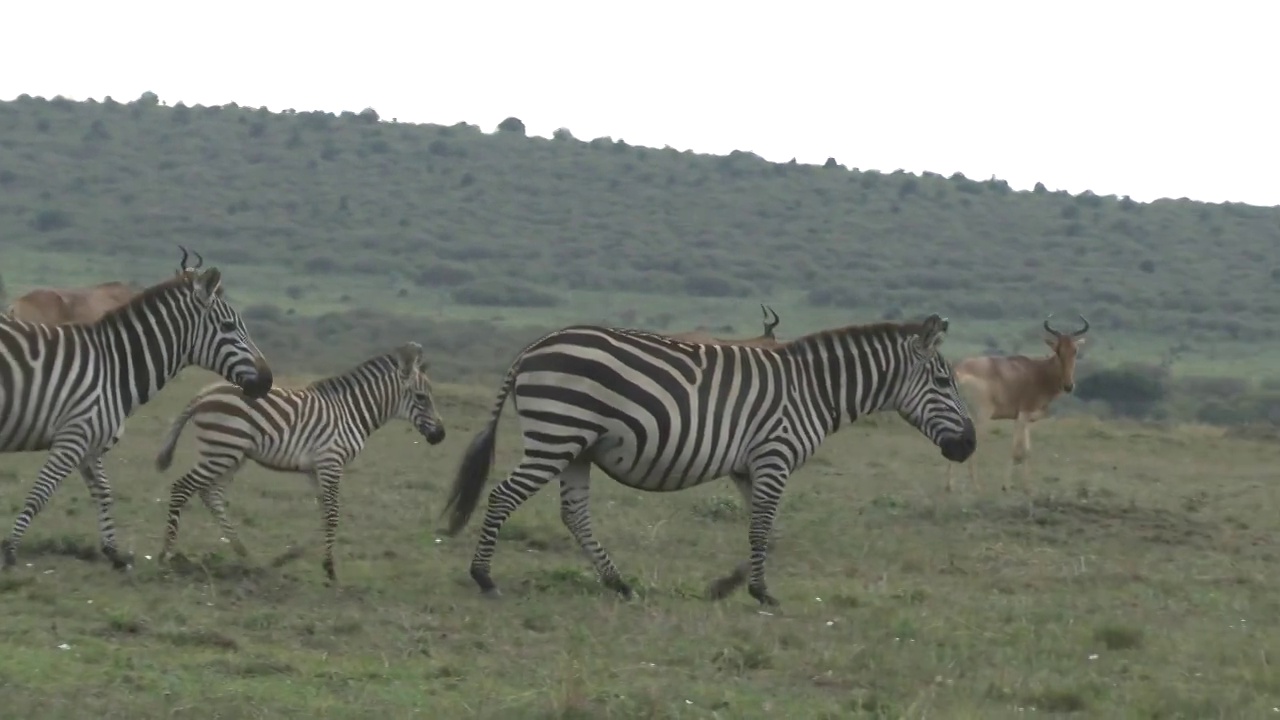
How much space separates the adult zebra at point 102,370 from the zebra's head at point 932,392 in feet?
12.8

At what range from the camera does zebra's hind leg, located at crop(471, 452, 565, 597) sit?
9.78 metres

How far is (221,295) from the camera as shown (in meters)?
10.2

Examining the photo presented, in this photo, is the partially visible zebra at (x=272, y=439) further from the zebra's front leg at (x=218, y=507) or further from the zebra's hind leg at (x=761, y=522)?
the zebra's hind leg at (x=761, y=522)

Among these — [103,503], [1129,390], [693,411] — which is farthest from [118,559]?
[1129,390]

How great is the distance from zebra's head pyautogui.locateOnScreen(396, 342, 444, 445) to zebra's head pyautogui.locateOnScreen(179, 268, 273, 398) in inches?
81.2

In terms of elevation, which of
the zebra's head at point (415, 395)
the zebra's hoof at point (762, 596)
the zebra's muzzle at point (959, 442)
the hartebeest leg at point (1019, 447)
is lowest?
the hartebeest leg at point (1019, 447)

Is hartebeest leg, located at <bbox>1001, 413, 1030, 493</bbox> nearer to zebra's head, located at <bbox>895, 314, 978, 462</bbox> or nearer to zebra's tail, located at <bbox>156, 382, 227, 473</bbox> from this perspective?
zebra's head, located at <bbox>895, 314, 978, 462</bbox>

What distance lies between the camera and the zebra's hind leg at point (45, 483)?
30.5 feet

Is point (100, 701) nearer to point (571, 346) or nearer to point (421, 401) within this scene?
point (571, 346)

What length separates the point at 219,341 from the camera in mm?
10062

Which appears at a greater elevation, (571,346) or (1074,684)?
(571,346)

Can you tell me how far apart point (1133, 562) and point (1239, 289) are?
47.0 meters

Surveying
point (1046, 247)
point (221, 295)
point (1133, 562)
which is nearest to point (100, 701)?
point (221, 295)

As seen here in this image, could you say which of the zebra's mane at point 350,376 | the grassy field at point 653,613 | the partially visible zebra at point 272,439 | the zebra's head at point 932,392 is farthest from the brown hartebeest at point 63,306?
the zebra's head at point 932,392
